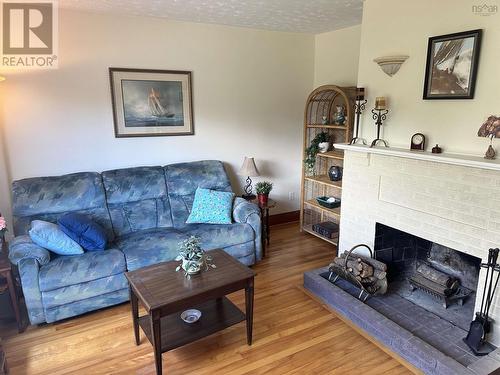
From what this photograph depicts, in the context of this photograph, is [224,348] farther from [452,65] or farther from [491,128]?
[452,65]

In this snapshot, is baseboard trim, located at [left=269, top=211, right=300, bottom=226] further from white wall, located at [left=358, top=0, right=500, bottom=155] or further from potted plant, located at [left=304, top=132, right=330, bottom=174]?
white wall, located at [left=358, top=0, right=500, bottom=155]

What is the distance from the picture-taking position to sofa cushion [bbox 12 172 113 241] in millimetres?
3084

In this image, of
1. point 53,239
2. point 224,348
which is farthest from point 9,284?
point 224,348

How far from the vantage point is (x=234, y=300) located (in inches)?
121

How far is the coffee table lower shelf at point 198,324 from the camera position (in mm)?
2213

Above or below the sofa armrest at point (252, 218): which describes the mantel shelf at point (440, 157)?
above

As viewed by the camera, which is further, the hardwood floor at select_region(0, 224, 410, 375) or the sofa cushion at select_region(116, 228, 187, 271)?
the sofa cushion at select_region(116, 228, 187, 271)

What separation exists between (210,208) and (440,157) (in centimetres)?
217

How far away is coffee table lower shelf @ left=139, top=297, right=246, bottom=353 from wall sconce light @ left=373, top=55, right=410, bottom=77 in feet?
7.53

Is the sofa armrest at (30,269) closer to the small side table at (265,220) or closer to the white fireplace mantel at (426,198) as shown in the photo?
the small side table at (265,220)

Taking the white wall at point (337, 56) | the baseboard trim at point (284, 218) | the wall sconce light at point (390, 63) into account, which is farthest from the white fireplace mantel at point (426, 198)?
the baseboard trim at point (284, 218)

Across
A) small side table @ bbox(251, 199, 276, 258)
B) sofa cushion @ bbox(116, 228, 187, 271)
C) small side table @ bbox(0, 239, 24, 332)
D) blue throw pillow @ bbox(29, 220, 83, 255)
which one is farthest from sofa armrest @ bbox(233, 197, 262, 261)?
small side table @ bbox(0, 239, 24, 332)

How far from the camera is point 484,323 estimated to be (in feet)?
7.38

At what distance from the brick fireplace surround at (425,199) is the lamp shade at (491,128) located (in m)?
0.17
